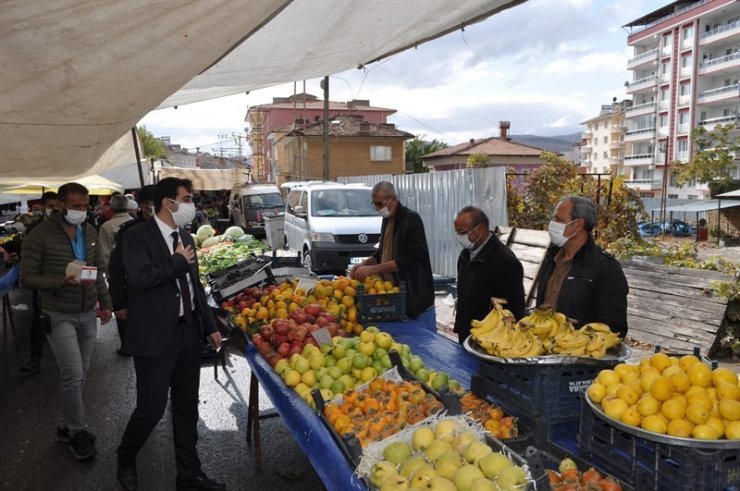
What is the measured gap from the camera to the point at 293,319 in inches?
173

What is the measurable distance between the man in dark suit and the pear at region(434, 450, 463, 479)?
2.25 m

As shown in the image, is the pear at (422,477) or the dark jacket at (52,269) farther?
the dark jacket at (52,269)

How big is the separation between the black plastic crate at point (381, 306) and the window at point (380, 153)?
135 feet

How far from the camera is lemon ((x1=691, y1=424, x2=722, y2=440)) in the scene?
197 cm

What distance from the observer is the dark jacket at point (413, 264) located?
526cm

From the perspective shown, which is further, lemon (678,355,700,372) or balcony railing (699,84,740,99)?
balcony railing (699,84,740,99)

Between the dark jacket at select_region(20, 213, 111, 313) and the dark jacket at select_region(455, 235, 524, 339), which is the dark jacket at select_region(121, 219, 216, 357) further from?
the dark jacket at select_region(455, 235, 524, 339)

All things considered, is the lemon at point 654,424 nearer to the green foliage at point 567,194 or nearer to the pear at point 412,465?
the pear at point 412,465

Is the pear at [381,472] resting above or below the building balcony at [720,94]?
A: below

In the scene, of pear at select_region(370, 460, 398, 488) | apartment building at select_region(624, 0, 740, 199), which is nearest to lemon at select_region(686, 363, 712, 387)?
pear at select_region(370, 460, 398, 488)

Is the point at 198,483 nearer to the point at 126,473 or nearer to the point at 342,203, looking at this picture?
the point at 126,473

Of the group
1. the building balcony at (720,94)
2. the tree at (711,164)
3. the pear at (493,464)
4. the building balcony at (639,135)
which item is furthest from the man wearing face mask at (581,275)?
the building balcony at (639,135)

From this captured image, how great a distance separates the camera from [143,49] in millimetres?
2828

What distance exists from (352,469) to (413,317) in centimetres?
297
